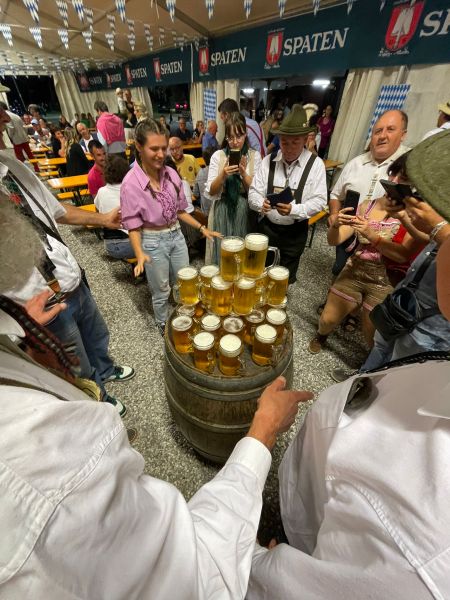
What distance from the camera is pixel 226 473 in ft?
2.42

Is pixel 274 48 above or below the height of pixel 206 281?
above

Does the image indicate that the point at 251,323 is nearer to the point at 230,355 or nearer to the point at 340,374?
the point at 230,355

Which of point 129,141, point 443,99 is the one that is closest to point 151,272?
point 443,99

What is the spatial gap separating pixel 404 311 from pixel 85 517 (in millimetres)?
1469

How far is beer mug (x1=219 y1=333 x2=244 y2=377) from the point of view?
1112 mm

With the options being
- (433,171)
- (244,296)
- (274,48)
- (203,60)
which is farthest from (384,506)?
(203,60)

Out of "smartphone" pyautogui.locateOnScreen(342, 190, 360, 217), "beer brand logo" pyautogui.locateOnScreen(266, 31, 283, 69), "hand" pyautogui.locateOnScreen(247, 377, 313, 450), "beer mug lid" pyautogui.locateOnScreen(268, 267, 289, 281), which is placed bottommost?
"hand" pyautogui.locateOnScreen(247, 377, 313, 450)

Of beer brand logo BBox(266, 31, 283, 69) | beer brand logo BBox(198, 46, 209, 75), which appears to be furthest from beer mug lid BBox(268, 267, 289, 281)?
beer brand logo BBox(198, 46, 209, 75)

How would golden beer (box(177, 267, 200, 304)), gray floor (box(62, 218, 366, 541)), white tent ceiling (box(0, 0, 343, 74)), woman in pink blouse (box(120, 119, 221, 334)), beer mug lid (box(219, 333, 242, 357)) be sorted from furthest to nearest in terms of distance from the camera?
white tent ceiling (box(0, 0, 343, 74)), woman in pink blouse (box(120, 119, 221, 334)), gray floor (box(62, 218, 366, 541)), golden beer (box(177, 267, 200, 304)), beer mug lid (box(219, 333, 242, 357))

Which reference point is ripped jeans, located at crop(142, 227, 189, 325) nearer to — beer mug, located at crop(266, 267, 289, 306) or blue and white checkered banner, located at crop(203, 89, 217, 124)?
beer mug, located at crop(266, 267, 289, 306)

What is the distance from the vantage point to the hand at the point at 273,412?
2.91 ft

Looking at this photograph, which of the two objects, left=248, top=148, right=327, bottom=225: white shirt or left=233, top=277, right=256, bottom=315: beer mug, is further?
left=248, top=148, right=327, bottom=225: white shirt

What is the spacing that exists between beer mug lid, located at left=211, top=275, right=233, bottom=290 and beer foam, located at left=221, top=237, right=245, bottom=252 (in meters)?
0.16

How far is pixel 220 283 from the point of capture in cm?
131
